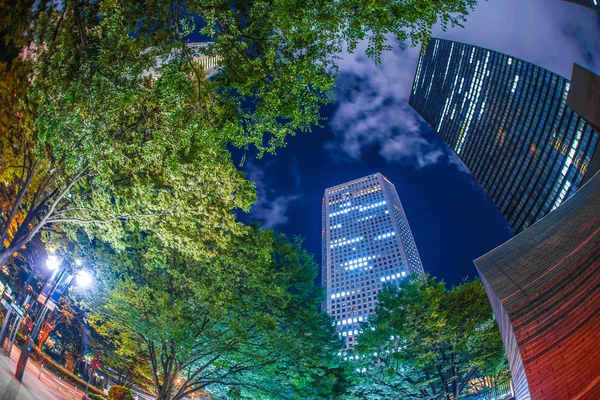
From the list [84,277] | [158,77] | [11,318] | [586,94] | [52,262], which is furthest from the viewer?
[586,94]

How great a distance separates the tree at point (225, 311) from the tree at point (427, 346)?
3860 millimetres

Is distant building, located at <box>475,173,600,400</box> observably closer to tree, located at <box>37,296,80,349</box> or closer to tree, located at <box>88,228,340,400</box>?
tree, located at <box>88,228,340,400</box>

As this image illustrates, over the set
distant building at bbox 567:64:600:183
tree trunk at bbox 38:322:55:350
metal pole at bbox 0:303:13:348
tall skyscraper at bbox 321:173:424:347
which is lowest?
tree trunk at bbox 38:322:55:350

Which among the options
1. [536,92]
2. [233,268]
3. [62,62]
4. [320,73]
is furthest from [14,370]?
[536,92]

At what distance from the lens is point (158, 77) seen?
7.54 m

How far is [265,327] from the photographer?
11.9 meters

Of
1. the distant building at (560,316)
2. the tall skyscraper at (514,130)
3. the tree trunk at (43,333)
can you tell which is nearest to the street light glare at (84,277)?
the tree trunk at (43,333)

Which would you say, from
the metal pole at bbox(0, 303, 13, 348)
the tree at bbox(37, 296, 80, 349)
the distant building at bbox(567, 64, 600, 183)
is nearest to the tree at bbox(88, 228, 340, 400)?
the metal pole at bbox(0, 303, 13, 348)

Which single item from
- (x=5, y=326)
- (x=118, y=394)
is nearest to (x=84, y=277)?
(x=5, y=326)

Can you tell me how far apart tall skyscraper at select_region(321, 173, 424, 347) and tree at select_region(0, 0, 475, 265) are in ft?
306

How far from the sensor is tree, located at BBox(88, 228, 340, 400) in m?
11.9

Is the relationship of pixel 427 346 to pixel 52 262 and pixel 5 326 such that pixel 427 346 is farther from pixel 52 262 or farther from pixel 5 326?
pixel 5 326

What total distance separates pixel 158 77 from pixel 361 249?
11333 centimetres

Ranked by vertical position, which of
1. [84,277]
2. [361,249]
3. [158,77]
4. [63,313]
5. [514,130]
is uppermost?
[514,130]
